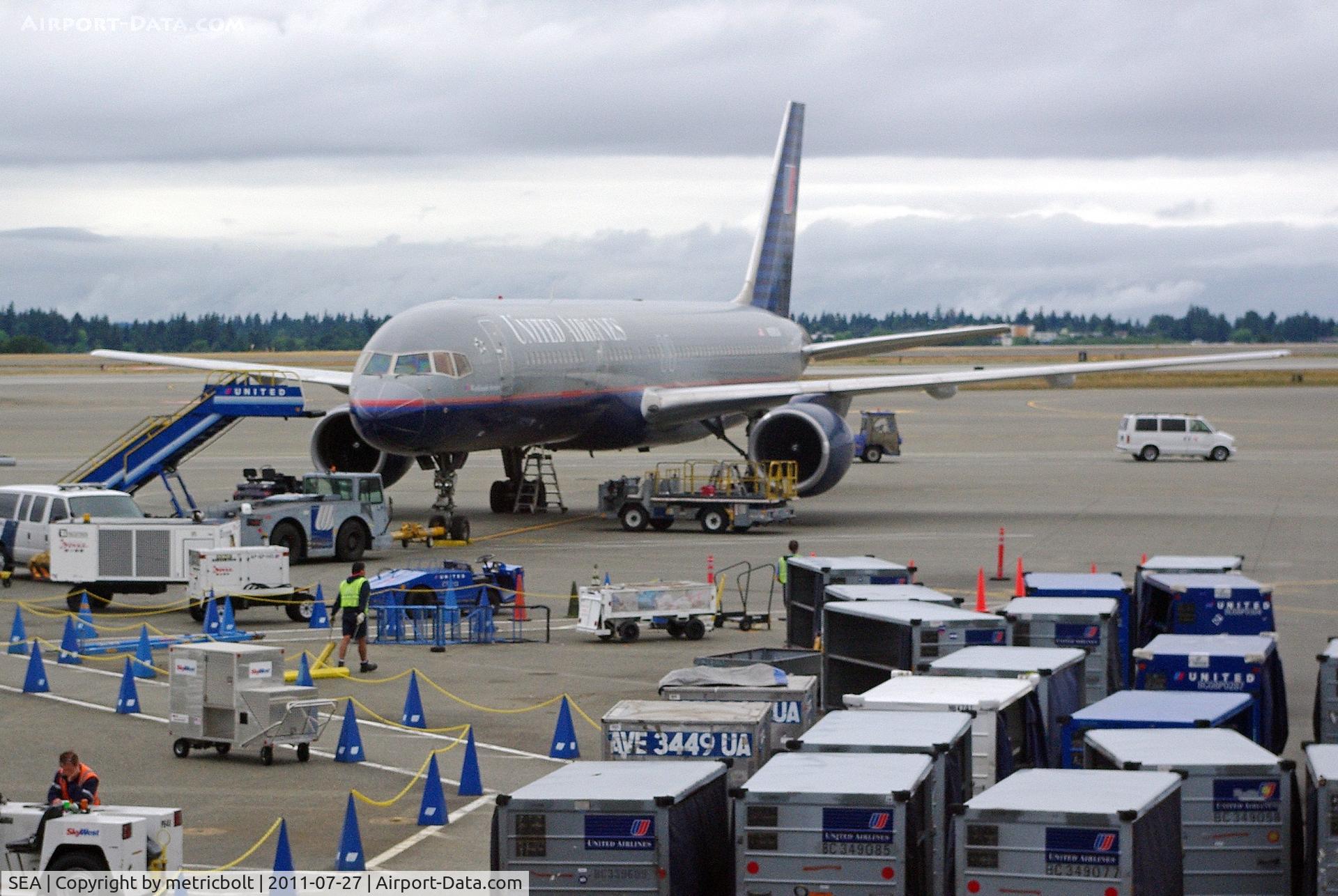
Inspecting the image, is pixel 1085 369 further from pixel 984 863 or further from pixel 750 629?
pixel 984 863

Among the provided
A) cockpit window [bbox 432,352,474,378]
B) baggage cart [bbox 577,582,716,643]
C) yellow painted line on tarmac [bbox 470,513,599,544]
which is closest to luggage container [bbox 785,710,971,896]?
baggage cart [bbox 577,582,716,643]

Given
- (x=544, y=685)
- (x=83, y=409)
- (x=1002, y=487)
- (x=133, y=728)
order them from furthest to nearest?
(x=83, y=409) < (x=1002, y=487) < (x=544, y=685) < (x=133, y=728)

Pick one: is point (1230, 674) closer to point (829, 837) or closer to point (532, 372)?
point (829, 837)

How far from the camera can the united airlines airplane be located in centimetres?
3938

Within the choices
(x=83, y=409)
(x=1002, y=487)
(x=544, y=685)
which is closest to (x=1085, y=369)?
(x=1002, y=487)

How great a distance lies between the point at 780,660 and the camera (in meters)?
21.4

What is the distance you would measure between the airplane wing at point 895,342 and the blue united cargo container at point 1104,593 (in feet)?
77.9

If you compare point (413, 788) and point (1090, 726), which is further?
point (413, 788)

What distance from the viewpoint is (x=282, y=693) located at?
67.5ft

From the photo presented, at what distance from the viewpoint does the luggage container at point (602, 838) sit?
1252cm

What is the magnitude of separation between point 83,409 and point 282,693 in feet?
292

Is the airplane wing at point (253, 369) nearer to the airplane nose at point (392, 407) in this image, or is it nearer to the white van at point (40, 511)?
the airplane nose at point (392, 407)

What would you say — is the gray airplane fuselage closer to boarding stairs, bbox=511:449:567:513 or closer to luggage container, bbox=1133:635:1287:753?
boarding stairs, bbox=511:449:567:513

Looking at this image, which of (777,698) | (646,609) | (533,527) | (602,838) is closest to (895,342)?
(533,527)
